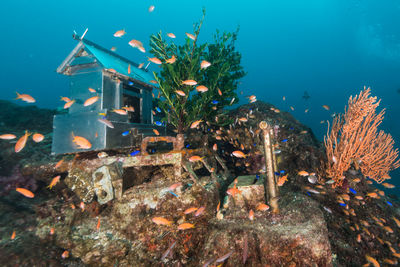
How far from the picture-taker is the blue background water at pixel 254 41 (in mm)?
116000

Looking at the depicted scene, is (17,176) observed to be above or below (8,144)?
below

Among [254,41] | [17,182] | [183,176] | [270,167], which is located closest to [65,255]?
[183,176]

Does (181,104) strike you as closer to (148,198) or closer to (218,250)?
(148,198)

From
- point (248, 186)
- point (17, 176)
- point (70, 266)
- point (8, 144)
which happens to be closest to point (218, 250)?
point (248, 186)

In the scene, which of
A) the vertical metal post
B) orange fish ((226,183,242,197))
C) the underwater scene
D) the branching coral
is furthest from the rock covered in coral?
the branching coral

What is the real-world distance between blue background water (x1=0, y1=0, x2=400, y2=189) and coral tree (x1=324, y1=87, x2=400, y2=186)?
4279 inches

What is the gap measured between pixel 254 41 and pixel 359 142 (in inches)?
7545

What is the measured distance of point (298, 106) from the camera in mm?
125812

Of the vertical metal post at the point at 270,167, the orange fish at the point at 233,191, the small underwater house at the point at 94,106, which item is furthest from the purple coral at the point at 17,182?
the vertical metal post at the point at 270,167

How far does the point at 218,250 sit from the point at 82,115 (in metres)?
7.12

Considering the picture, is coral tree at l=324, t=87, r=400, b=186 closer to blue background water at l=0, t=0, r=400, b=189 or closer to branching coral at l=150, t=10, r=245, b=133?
branching coral at l=150, t=10, r=245, b=133

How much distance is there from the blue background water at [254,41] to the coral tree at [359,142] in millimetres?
108688

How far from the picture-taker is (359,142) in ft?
21.8

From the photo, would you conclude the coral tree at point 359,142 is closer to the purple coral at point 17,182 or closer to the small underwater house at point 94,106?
the small underwater house at point 94,106
